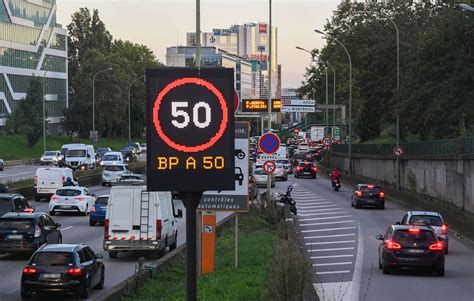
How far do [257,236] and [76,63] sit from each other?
132450 millimetres

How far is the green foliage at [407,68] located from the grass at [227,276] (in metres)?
21.7

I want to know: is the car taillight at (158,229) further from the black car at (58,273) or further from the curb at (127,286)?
the black car at (58,273)

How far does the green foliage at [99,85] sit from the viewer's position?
125188mm

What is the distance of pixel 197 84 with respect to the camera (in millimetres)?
7395

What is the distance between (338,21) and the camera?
106188mm

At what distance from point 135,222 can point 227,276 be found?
9.14 metres

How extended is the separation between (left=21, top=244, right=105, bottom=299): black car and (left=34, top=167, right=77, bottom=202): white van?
101 ft

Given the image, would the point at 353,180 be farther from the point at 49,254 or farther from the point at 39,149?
the point at 49,254

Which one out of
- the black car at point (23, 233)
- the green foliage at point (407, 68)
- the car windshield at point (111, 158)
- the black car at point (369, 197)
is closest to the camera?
the black car at point (23, 233)

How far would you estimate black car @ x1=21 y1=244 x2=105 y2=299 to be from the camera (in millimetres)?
19547

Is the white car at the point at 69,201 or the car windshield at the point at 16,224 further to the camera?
the white car at the point at 69,201

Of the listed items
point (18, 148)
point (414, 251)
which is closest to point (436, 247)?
point (414, 251)

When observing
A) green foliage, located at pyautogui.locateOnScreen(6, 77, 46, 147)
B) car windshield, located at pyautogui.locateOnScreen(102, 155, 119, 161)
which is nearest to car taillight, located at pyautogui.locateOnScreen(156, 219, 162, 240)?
car windshield, located at pyautogui.locateOnScreen(102, 155, 119, 161)

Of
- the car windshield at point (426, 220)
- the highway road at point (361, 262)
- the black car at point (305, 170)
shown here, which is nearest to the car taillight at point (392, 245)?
the highway road at point (361, 262)
